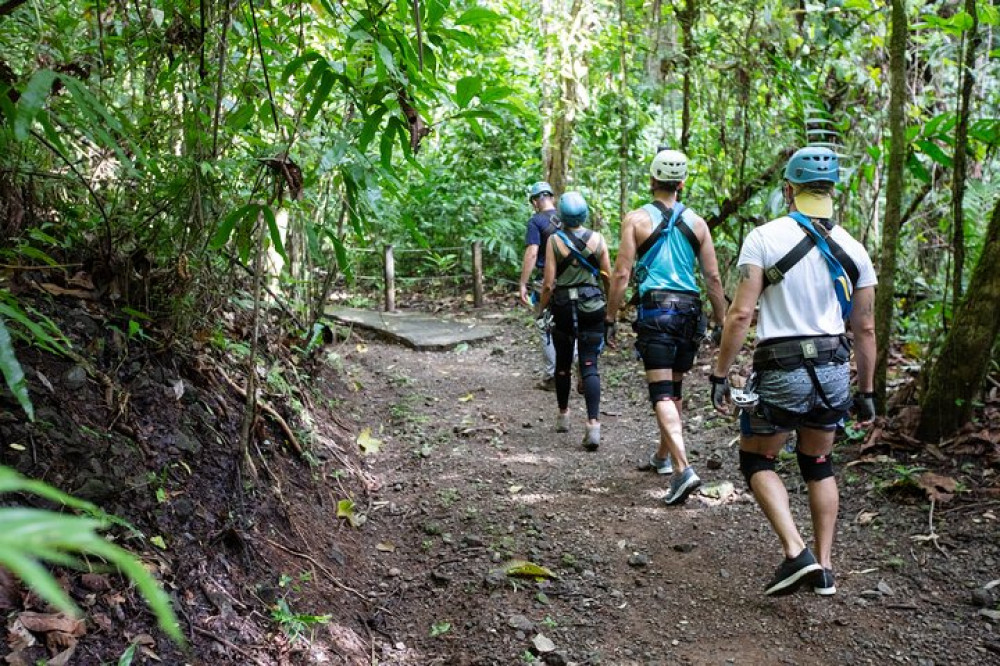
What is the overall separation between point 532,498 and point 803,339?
2253 mm

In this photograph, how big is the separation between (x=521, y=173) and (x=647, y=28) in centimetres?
501

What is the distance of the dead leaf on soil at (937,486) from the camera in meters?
4.62

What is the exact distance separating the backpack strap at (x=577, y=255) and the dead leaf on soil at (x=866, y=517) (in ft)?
8.77

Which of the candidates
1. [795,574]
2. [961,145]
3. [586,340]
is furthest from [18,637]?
[961,145]

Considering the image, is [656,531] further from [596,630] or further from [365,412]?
[365,412]

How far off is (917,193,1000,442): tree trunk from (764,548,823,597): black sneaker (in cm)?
181

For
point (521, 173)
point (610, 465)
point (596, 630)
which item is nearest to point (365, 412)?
point (610, 465)

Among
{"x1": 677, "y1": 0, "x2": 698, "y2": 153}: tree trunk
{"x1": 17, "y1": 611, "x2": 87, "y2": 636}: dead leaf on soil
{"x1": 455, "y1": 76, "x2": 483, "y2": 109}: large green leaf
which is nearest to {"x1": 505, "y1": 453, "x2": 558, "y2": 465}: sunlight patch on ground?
{"x1": 455, "y1": 76, "x2": 483, "y2": 109}: large green leaf

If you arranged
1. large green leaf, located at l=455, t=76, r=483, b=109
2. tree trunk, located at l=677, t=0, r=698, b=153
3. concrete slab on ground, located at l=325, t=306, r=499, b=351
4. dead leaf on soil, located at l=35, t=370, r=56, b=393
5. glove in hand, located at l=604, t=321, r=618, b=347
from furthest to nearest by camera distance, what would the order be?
concrete slab on ground, located at l=325, t=306, r=499, b=351 < tree trunk, located at l=677, t=0, r=698, b=153 < glove in hand, located at l=604, t=321, r=618, b=347 < dead leaf on soil, located at l=35, t=370, r=56, b=393 < large green leaf, located at l=455, t=76, r=483, b=109

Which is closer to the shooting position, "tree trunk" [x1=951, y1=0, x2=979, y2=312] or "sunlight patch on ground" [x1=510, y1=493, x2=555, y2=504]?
"tree trunk" [x1=951, y1=0, x2=979, y2=312]

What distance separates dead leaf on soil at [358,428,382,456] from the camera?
6117 millimetres

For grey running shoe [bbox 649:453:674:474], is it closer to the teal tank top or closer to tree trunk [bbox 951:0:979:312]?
the teal tank top

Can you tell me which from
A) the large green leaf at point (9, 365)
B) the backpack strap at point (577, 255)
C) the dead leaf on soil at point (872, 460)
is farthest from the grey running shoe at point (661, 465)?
the large green leaf at point (9, 365)

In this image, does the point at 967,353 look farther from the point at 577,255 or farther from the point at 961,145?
the point at 577,255
